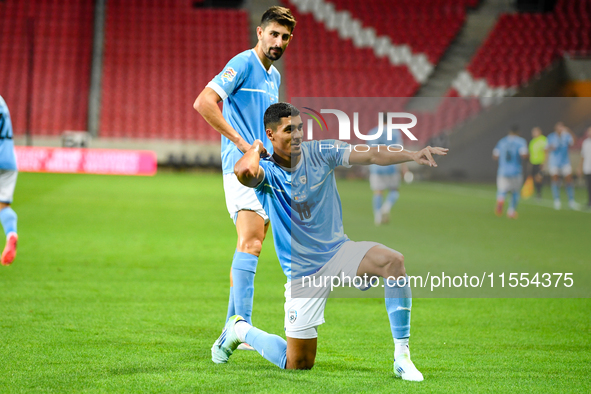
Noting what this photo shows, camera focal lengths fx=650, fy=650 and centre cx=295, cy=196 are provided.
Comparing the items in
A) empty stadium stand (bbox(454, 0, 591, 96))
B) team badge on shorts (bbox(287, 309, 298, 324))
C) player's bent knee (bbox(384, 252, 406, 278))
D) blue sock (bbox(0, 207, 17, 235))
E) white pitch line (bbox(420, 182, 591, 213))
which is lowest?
white pitch line (bbox(420, 182, 591, 213))

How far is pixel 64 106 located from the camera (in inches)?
1012

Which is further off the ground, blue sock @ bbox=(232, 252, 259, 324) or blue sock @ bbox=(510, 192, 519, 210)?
blue sock @ bbox=(232, 252, 259, 324)

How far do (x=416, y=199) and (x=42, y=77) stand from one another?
1711cm

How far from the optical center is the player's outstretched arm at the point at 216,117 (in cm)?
366

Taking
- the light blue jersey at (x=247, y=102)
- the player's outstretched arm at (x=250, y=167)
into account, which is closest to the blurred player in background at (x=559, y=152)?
the light blue jersey at (x=247, y=102)

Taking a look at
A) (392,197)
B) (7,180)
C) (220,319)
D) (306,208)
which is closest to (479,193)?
(392,197)

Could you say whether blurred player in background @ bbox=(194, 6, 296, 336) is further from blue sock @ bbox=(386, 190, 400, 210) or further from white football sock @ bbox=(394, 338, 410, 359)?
blue sock @ bbox=(386, 190, 400, 210)

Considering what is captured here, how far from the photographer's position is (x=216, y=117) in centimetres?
369

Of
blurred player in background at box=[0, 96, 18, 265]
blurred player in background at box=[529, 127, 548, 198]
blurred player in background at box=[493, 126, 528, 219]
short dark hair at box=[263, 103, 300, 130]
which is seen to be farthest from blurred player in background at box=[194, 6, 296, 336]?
blurred player in background at box=[529, 127, 548, 198]

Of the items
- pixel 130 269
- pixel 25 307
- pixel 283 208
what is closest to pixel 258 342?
pixel 283 208

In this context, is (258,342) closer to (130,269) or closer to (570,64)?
(130,269)

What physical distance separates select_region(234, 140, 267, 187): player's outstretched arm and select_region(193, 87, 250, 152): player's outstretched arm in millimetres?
305

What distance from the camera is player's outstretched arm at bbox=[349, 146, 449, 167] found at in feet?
10.6

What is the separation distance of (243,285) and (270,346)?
47 centimetres
